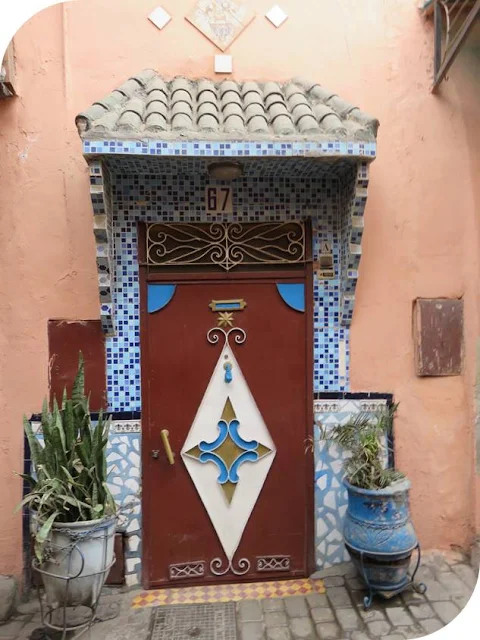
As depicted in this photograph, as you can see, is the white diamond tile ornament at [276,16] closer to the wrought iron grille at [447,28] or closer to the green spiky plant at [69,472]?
the wrought iron grille at [447,28]

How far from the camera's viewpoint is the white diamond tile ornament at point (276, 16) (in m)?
3.62

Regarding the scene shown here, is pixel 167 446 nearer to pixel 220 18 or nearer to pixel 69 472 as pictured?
pixel 69 472

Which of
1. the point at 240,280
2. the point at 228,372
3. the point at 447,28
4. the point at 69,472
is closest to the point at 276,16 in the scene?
the point at 447,28

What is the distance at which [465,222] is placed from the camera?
3.71m

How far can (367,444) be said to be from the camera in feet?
10.9

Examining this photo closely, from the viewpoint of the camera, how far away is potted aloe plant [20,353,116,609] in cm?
274

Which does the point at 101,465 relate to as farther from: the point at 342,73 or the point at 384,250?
the point at 342,73

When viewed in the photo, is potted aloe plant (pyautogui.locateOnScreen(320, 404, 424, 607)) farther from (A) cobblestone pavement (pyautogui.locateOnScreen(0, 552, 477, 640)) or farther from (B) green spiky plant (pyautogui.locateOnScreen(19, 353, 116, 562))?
(B) green spiky plant (pyautogui.locateOnScreen(19, 353, 116, 562))

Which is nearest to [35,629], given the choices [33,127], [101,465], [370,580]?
[101,465]

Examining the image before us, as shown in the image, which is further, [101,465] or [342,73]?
[342,73]

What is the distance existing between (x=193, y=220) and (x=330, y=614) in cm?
271

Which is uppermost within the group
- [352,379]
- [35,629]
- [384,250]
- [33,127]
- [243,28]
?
[243,28]

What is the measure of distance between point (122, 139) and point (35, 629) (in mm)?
2938

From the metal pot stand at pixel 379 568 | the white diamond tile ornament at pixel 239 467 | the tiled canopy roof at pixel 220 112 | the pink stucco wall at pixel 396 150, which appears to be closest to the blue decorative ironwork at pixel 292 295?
the pink stucco wall at pixel 396 150
